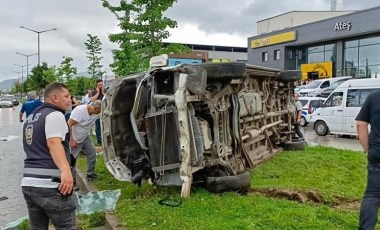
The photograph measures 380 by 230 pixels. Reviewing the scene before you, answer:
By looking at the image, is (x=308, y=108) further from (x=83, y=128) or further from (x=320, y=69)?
(x=320, y=69)

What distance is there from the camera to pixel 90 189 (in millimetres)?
7152

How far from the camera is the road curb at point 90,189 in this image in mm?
5059

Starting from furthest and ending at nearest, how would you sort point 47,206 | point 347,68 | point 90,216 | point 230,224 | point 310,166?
point 347,68 → point 310,166 → point 90,216 → point 230,224 → point 47,206

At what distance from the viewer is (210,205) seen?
5.38 metres

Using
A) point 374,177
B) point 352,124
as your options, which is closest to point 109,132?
point 374,177

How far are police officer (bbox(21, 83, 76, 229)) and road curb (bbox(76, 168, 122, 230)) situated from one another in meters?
1.32

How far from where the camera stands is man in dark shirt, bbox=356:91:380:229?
13.7 feet

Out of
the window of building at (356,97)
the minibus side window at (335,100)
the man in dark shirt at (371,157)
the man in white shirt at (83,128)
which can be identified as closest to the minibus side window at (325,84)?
the minibus side window at (335,100)

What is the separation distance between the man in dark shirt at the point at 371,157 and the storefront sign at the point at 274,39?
43.7 meters

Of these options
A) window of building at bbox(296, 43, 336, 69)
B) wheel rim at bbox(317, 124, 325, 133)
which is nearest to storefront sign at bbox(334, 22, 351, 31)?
window of building at bbox(296, 43, 336, 69)

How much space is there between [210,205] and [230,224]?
0.79m

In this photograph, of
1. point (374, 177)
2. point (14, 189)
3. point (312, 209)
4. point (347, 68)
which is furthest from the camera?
point (347, 68)

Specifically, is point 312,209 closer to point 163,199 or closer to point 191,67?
point 163,199

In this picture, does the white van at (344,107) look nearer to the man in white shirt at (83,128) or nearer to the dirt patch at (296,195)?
the dirt patch at (296,195)
